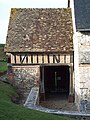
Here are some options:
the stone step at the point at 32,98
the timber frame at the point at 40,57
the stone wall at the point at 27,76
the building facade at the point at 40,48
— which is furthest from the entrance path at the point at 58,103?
the timber frame at the point at 40,57

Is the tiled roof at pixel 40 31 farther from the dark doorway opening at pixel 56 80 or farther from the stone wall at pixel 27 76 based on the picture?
the dark doorway opening at pixel 56 80

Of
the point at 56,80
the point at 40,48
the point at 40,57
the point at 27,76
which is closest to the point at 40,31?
the point at 40,48

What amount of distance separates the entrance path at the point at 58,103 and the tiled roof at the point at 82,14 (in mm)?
4438

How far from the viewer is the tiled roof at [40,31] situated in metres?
17.1

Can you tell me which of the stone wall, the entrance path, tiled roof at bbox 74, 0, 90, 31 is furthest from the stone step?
tiled roof at bbox 74, 0, 90, 31

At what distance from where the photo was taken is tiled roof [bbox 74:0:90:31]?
13978 mm

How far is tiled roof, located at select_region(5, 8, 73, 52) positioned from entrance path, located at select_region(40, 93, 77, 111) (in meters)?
3.14

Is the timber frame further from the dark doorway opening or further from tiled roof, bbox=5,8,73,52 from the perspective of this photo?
the dark doorway opening

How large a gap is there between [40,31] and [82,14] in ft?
13.1

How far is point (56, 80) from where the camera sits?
20641 mm

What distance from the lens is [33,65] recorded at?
17.2 m

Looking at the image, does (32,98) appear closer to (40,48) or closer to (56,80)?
(40,48)

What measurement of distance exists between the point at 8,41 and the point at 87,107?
656 centimetres

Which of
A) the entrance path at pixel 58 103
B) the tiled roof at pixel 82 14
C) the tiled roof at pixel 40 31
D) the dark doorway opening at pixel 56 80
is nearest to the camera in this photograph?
the tiled roof at pixel 82 14
